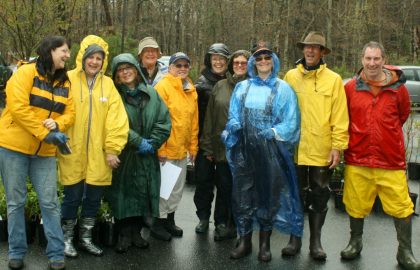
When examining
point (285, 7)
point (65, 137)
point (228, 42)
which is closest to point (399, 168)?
point (65, 137)

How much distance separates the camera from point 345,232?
6.03m

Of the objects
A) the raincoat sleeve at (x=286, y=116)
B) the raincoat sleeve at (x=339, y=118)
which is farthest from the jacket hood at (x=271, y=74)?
the raincoat sleeve at (x=339, y=118)

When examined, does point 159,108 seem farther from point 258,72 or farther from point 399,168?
point 399,168

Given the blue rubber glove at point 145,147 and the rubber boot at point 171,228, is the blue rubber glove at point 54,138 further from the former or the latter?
the rubber boot at point 171,228

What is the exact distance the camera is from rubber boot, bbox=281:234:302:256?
523cm

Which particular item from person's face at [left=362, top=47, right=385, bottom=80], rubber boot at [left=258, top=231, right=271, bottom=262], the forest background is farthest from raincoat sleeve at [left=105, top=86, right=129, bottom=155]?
the forest background

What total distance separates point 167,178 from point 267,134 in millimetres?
1294

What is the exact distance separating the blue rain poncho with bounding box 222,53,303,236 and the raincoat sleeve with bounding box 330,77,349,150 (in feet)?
1.17

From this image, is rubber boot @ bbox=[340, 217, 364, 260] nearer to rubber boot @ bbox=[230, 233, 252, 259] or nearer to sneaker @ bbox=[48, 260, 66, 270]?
rubber boot @ bbox=[230, 233, 252, 259]

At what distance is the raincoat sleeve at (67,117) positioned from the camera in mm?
4469

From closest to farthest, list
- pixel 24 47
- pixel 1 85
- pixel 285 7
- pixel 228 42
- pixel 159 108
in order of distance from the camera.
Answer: pixel 159 108, pixel 24 47, pixel 1 85, pixel 285 7, pixel 228 42

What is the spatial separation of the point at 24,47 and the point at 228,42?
85.3 feet

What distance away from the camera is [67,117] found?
454 cm

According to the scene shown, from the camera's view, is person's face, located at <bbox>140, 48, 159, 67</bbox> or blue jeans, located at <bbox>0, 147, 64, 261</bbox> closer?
blue jeans, located at <bbox>0, 147, 64, 261</bbox>
